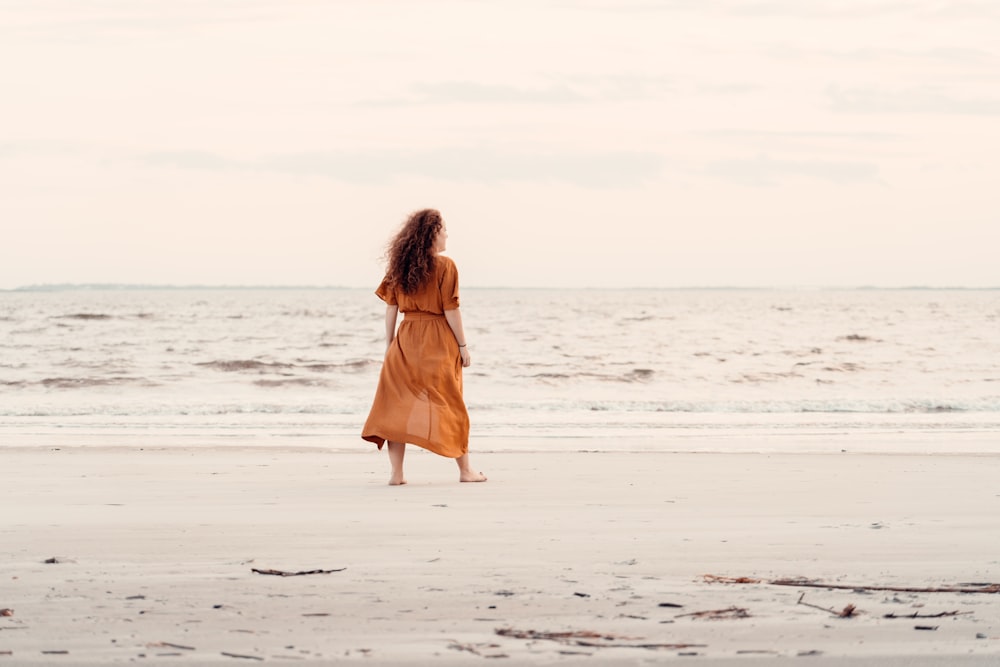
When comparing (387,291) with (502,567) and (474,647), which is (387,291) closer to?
(502,567)

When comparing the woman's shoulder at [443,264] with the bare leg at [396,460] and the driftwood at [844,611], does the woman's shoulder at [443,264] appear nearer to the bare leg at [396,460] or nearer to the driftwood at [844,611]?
the bare leg at [396,460]

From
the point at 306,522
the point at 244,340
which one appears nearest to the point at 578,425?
the point at 306,522

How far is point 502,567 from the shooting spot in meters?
4.18

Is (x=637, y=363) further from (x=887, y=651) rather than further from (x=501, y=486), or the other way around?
(x=887, y=651)

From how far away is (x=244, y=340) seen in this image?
3111cm

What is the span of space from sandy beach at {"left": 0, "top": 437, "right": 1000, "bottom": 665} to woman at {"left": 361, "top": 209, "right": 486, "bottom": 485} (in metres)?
0.38

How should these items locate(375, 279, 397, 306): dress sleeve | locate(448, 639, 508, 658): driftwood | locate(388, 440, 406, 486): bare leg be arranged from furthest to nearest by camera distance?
locate(388, 440, 406, 486): bare leg → locate(375, 279, 397, 306): dress sleeve → locate(448, 639, 508, 658): driftwood

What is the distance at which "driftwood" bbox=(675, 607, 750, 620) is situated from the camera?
347 cm

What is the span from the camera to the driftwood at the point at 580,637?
10.5ft

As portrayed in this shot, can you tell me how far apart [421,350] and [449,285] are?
43cm

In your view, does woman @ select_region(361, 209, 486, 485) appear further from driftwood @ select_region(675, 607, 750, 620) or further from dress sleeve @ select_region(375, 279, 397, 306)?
driftwood @ select_region(675, 607, 750, 620)

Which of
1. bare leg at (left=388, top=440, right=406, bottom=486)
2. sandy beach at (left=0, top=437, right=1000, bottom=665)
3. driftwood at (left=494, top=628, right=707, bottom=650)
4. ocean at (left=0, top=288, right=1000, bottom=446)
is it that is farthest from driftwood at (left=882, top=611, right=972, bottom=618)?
ocean at (left=0, top=288, right=1000, bottom=446)

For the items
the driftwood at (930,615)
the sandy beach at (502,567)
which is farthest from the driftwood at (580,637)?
the driftwood at (930,615)

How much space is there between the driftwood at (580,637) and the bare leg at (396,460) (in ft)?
11.1
